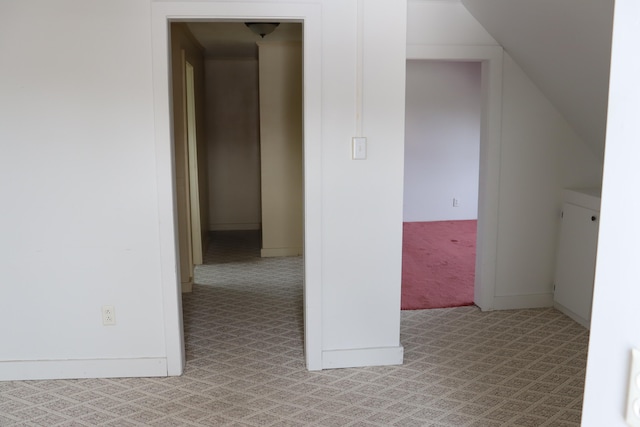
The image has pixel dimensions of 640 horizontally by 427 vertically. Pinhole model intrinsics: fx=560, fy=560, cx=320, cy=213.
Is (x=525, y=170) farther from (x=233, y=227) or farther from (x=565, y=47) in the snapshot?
(x=233, y=227)

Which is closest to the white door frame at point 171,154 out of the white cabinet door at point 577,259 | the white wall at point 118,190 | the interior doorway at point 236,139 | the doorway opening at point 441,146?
the white wall at point 118,190

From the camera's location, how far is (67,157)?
306 centimetres

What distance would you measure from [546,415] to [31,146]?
120 inches

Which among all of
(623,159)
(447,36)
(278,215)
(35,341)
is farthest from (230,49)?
(623,159)

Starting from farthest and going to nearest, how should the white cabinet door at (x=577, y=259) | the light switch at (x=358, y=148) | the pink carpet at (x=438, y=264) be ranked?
the pink carpet at (x=438, y=264)
the white cabinet door at (x=577, y=259)
the light switch at (x=358, y=148)

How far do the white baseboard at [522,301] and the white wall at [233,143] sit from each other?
12.9 ft

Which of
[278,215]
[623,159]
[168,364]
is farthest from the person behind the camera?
[278,215]

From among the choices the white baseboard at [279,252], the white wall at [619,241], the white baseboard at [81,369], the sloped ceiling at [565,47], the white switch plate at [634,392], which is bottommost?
the white baseboard at [81,369]

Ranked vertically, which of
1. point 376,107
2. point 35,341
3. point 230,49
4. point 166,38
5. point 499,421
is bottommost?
point 499,421

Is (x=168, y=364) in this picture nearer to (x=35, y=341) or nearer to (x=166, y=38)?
(x=35, y=341)

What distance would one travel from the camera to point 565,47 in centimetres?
338

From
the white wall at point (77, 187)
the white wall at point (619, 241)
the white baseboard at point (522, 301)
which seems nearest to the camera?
the white wall at point (619, 241)

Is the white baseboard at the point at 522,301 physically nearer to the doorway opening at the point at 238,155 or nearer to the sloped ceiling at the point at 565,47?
the sloped ceiling at the point at 565,47

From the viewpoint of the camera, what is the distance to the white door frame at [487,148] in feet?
13.2
